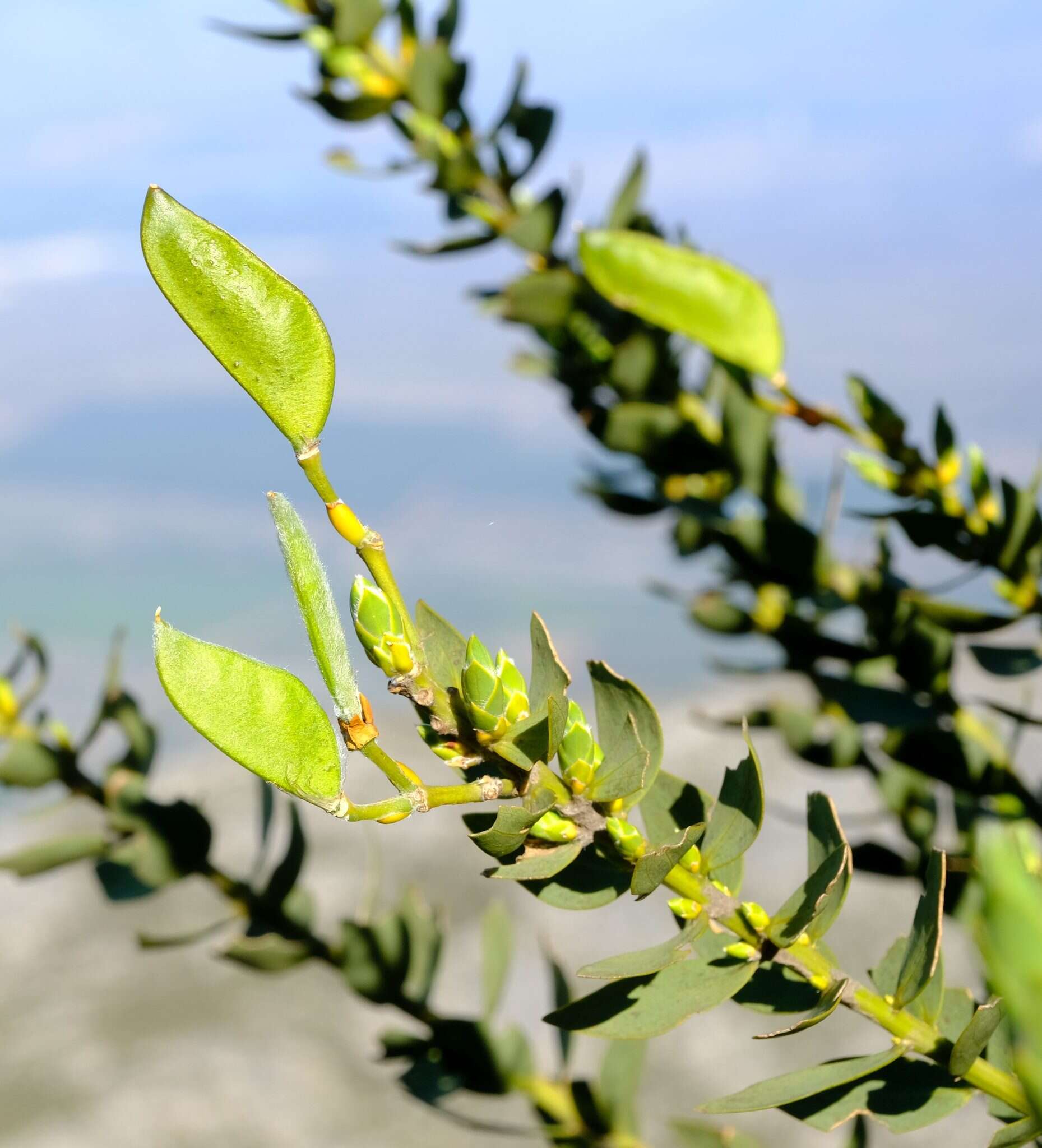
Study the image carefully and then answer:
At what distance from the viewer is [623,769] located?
0.26 meters

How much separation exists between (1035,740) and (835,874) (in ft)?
3.71

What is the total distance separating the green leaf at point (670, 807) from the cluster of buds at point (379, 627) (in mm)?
94

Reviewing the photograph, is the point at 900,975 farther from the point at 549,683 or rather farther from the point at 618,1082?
the point at 618,1082

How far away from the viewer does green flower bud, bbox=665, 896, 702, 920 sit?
275mm

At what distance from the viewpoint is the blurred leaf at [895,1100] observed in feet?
0.92

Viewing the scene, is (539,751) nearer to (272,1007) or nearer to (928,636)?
(928,636)

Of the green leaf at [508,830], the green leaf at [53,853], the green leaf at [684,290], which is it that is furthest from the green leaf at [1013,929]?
the green leaf at [53,853]

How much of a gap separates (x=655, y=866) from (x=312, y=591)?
0.31 ft

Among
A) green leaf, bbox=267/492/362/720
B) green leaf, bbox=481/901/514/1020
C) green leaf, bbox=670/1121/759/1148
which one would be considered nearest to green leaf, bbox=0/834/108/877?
green leaf, bbox=481/901/514/1020

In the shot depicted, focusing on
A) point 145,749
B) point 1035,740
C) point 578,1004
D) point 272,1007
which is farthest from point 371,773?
point 578,1004

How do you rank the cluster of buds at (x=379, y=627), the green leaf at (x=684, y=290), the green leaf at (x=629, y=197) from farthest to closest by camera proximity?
the green leaf at (x=629, y=197)
the green leaf at (x=684, y=290)
the cluster of buds at (x=379, y=627)

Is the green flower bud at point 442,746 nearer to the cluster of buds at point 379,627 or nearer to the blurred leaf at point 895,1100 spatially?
the cluster of buds at point 379,627

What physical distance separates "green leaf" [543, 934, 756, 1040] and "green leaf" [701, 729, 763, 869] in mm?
22

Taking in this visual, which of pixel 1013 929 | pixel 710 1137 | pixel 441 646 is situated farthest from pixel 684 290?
pixel 710 1137
